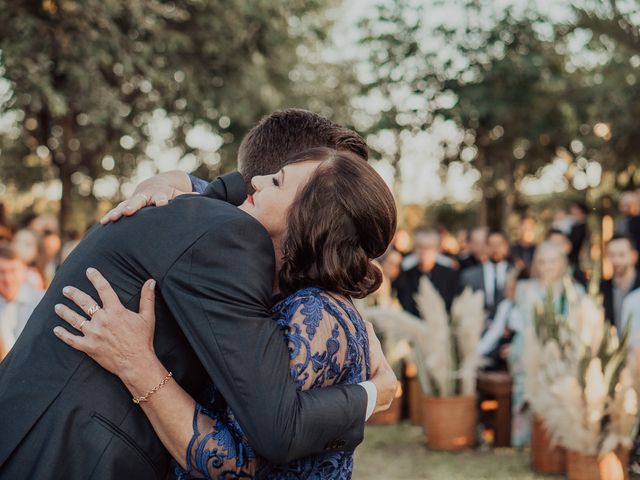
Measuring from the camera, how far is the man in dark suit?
187 centimetres

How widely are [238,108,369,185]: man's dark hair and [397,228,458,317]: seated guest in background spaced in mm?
6954

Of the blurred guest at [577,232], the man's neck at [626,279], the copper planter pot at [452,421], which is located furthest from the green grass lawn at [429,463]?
the blurred guest at [577,232]

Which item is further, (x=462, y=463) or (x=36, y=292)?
(x=462, y=463)

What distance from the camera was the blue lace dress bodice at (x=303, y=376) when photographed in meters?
1.96

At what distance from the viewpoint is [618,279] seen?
288 inches

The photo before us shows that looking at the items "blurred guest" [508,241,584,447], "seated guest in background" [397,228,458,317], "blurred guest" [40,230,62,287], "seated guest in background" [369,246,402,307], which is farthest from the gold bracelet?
"seated guest in background" [397,228,458,317]

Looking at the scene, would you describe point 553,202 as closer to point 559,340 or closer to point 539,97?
point 539,97

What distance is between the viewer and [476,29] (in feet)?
56.2

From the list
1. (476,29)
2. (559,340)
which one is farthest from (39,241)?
(476,29)

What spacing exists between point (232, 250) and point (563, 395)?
409cm

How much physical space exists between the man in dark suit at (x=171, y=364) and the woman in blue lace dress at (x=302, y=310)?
6 cm

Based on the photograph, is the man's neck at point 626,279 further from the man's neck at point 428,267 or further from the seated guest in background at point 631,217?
the man's neck at point 428,267

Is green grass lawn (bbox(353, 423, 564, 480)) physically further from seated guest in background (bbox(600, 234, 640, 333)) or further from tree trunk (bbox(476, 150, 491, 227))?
tree trunk (bbox(476, 150, 491, 227))

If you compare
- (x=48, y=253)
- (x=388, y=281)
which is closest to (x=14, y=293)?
(x=48, y=253)
